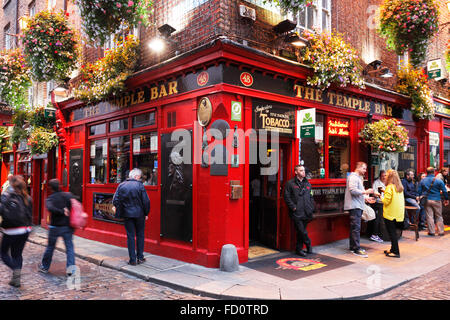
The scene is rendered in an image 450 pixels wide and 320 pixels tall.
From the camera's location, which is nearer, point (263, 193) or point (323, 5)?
point (263, 193)

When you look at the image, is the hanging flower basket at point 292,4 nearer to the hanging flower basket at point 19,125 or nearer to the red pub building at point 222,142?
the red pub building at point 222,142

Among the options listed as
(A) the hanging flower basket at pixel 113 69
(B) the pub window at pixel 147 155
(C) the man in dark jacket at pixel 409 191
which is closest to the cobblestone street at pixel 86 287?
(B) the pub window at pixel 147 155

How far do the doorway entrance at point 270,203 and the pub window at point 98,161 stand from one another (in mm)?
4573

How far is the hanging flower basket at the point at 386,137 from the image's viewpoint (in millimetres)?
9781

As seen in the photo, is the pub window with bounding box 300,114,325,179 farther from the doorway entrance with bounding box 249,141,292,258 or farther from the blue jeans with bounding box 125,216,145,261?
the blue jeans with bounding box 125,216,145,261

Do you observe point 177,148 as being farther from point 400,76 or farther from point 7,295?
point 400,76

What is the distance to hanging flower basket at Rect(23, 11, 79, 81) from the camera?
9586 millimetres

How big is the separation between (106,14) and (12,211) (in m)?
4.72

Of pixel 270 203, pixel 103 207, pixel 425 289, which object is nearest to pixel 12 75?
pixel 103 207

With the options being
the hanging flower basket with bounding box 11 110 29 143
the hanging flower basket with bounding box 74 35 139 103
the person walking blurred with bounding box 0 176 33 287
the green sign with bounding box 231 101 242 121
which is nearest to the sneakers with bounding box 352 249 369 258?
the green sign with bounding box 231 101 242 121

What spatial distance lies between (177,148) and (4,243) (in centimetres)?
374

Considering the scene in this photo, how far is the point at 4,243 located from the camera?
5906 mm

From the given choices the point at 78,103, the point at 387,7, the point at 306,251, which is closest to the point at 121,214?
the point at 306,251

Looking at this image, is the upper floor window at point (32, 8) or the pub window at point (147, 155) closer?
the pub window at point (147, 155)
